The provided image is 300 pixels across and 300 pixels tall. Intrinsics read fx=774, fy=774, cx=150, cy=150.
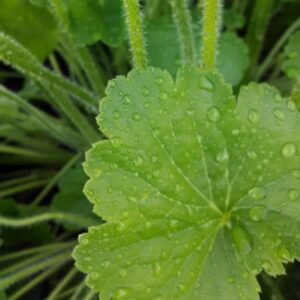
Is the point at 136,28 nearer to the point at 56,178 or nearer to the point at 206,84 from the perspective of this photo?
the point at 206,84

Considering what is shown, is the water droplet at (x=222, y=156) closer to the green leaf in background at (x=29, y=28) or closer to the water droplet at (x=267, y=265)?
the water droplet at (x=267, y=265)

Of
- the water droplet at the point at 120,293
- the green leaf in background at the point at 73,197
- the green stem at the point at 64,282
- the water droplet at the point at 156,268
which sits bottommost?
the green stem at the point at 64,282

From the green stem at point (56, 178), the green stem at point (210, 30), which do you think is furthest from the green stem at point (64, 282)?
the green stem at point (210, 30)

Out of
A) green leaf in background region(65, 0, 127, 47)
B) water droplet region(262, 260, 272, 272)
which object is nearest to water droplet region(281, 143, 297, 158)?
water droplet region(262, 260, 272, 272)

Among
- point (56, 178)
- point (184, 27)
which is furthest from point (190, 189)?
point (56, 178)

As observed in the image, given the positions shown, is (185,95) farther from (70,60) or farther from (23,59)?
(70,60)
